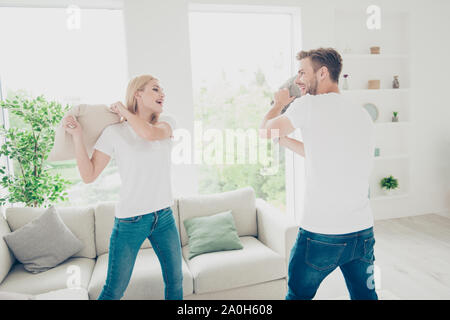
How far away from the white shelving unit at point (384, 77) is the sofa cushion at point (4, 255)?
344cm

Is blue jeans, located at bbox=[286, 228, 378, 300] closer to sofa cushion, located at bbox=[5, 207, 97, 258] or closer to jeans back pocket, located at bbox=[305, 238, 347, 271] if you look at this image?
jeans back pocket, located at bbox=[305, 238, 347, 271]

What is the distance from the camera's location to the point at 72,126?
5.36ft

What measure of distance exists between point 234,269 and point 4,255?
1.39 meters

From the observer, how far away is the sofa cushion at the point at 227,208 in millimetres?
2592

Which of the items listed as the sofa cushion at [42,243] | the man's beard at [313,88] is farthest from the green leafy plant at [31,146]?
the man's beard at [313,88]

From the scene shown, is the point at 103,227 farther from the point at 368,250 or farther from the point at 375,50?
the point at 375,50

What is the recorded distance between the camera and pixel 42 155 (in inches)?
109

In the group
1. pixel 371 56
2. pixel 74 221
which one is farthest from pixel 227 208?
pixel 371 56

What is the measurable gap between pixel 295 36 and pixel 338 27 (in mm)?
549

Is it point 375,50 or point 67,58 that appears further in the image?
point 375,50

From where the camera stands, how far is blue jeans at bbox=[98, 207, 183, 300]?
158 cm

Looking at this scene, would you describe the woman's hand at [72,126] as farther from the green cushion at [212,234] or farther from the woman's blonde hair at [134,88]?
the green cushion at [212,234]

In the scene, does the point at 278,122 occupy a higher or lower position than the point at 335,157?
higher

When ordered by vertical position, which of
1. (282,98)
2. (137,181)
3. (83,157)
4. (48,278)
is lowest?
(48,278)
